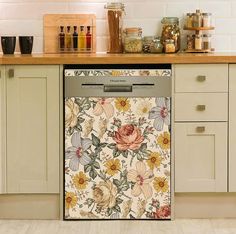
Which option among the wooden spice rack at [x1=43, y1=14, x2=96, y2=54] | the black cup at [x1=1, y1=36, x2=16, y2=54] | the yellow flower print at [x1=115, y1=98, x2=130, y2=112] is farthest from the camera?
the wooden spice rack at [x1=43, y1=14, x2=96, y2=54]

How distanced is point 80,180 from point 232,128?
93cm

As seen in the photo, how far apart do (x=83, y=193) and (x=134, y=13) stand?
4.48ft

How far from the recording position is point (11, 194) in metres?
4.05

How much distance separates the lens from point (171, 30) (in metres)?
4.55

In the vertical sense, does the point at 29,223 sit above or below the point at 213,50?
below

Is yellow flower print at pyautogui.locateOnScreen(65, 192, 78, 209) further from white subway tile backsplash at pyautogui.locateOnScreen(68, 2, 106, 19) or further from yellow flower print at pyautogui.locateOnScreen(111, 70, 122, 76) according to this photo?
white subway tile backsplash at pyautogui.locateOnScreen(68, 2, 106, 19)

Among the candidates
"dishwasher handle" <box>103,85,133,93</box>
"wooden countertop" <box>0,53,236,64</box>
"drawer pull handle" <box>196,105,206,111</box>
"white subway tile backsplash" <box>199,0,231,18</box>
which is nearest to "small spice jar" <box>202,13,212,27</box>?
"white subway tile backsplash" <box>199,0,231,18</box>

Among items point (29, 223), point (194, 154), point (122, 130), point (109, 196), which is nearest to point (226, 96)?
point (194, 154)

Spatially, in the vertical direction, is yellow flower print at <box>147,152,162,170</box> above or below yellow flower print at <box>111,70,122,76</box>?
below

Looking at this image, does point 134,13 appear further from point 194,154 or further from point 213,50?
point 194,154

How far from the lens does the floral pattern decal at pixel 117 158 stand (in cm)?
392

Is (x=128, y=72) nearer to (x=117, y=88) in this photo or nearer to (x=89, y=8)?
(x=117, y=88)

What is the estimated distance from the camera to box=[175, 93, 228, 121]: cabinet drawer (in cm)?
395

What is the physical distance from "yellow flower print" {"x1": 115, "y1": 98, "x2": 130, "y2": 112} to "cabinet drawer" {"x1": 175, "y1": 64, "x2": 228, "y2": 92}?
29 centimetres
